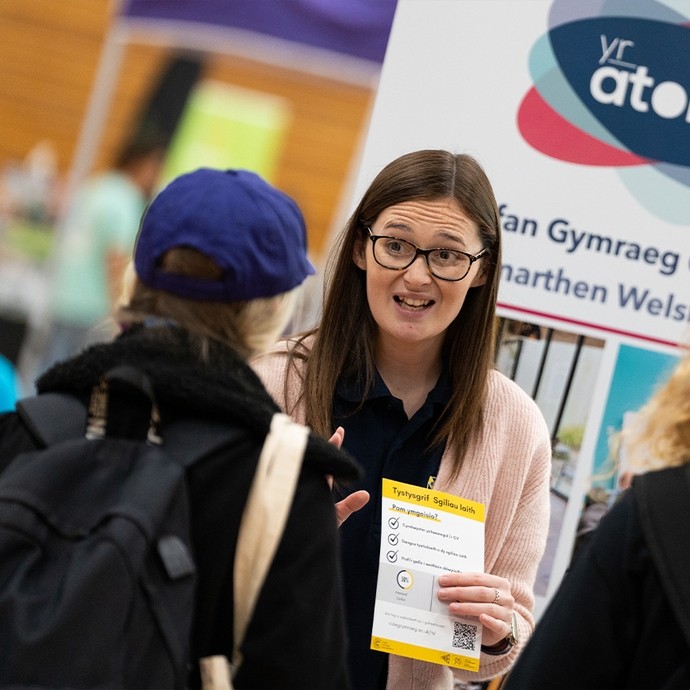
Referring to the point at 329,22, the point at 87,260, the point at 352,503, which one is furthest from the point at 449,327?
the point at 87,260

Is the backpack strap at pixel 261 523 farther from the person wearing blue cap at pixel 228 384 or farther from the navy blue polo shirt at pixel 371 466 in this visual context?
the navy blue polo shirt at pixel 371 466

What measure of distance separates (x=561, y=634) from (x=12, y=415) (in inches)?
33.0

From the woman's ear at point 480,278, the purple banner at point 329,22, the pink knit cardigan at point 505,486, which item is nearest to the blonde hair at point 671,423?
the pink knit cardigan at point 505,486

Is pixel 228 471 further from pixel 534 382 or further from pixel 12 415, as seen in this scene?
pixel 534 382

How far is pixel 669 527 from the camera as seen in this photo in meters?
1.45

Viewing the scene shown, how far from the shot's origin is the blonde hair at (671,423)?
61.6 inches

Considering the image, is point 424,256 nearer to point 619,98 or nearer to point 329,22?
point 619,98

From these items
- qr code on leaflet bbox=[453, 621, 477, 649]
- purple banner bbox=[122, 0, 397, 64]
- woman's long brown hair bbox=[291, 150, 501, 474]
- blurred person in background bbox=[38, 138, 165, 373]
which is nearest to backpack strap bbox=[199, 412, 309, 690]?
qr code on leaflet bbox=[453, 621, 477, 649]

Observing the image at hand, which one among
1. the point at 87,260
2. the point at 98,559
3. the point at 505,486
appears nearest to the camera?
the point at 98,559

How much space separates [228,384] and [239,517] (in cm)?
19

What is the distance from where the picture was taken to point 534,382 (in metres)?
2.78

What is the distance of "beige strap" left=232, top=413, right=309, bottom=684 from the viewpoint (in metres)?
1.46

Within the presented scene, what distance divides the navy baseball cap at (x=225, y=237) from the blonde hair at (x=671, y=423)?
567 millimetres

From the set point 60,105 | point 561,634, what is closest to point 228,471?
point 561,634
